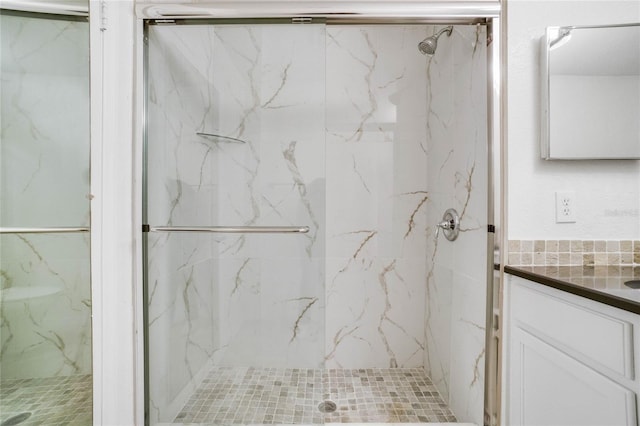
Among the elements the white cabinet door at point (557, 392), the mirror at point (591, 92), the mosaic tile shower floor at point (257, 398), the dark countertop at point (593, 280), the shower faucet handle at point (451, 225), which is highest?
the mirror at point (591, 92)

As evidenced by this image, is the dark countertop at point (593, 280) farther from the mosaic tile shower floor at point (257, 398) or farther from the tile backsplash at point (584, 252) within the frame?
the mosaic tile shower floor at point (257, 398)

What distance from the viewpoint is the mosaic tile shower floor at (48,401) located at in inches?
44.1

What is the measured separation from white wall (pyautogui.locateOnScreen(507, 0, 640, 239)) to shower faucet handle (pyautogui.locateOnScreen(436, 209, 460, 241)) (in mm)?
365

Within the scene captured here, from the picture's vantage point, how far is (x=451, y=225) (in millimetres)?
1688

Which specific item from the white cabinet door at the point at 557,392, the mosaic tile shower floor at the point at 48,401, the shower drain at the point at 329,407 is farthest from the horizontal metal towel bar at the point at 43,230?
the white cabinet door at the point at 557,392

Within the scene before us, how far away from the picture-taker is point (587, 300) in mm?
920

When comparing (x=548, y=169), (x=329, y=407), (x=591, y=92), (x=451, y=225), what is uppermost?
(x=591, y=92)

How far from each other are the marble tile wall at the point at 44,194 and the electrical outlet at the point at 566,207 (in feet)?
5.85

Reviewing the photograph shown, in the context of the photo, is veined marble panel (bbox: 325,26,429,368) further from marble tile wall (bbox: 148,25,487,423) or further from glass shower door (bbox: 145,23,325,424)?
glass shower door (bbox: 145,23,325,424)

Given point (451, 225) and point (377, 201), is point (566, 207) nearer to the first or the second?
point (451, 225)

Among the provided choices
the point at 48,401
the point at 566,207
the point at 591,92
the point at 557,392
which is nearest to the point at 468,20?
the point at 591,92

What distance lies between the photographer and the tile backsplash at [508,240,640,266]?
1.26 m

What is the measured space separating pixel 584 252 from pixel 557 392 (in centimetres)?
53

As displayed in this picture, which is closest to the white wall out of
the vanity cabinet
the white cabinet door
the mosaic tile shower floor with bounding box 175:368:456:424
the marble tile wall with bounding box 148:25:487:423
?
the marble tile wall with bounding box 148:25:487:423
